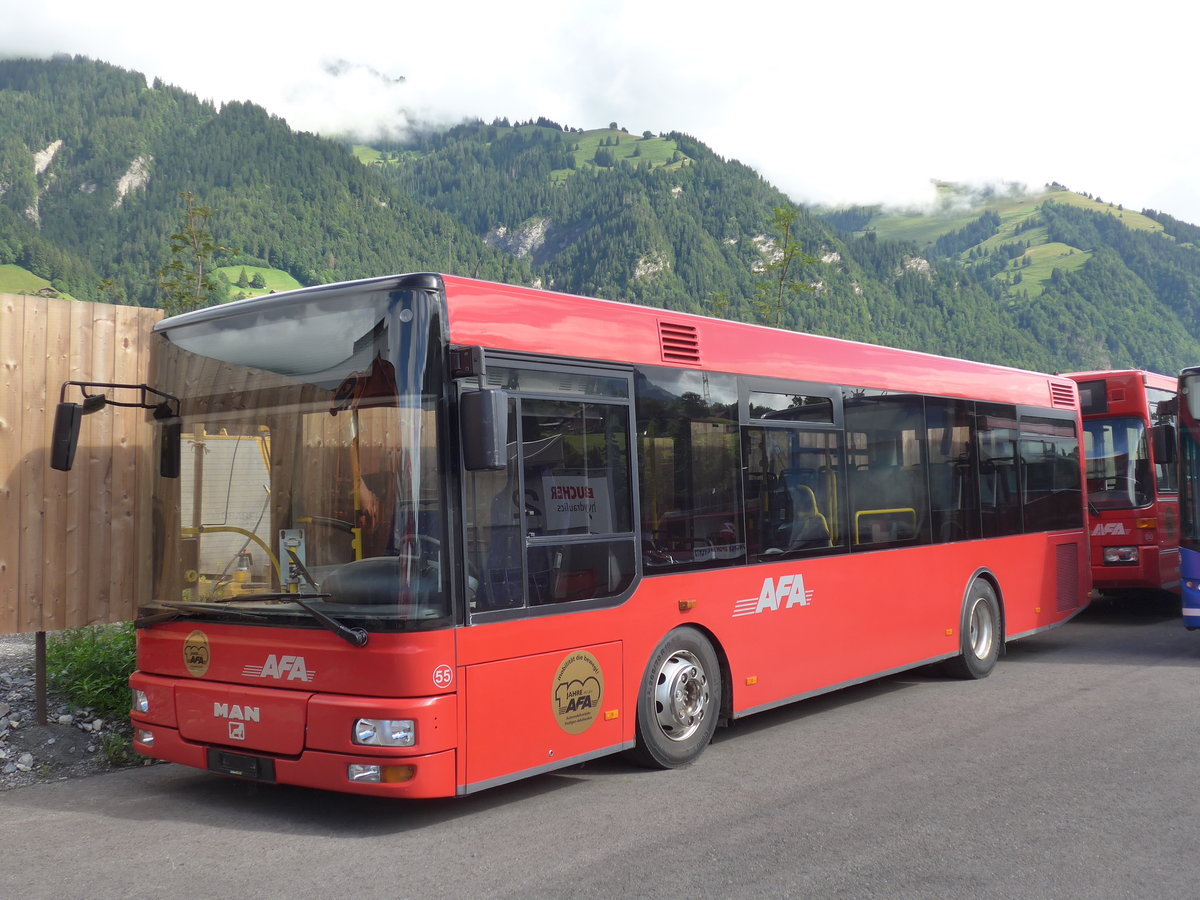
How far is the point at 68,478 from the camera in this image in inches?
311

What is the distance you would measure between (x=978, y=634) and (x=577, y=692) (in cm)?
561

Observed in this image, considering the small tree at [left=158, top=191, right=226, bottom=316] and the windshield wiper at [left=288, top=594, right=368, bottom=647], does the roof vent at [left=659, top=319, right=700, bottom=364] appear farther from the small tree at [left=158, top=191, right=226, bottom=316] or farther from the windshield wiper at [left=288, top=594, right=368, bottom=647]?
the small tree at [left=158, top=191, right=226, bottom=316]

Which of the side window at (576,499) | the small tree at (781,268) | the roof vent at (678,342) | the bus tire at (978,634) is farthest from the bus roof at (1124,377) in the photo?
the side window at (576,499)

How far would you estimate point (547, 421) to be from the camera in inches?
250

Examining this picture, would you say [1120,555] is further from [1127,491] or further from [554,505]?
[554,505]

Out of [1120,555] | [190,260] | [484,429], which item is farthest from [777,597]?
[190,260]

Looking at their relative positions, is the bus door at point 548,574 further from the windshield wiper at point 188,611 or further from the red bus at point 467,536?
the windshield wiper at point 188,611

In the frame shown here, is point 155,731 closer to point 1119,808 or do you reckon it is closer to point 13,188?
point 1119,808

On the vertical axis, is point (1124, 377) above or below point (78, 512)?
above

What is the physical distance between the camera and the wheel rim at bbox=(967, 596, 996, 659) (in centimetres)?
1054

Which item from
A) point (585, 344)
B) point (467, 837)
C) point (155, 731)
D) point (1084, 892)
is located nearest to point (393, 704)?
point (467, 837)

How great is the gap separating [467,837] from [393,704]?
2.61 ft

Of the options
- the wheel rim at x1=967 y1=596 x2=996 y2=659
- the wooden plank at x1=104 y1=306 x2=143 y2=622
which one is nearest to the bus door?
the wooden plank at x1=104 y1=306 x2=143 y2=622

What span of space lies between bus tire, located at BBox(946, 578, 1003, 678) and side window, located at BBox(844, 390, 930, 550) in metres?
1.06
